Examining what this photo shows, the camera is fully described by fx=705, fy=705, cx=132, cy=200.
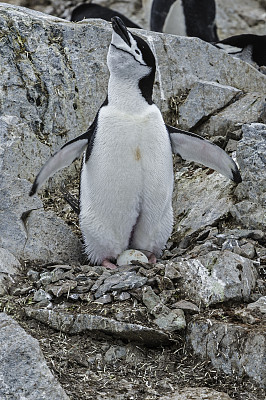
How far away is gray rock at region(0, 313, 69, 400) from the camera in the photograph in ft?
8.66

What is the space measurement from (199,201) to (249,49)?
3234mm

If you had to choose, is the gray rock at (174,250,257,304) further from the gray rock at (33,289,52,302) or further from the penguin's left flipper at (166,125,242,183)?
the penguin's left flipper at (166,125,242,183)

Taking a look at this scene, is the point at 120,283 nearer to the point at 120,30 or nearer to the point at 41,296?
the point at 41,296

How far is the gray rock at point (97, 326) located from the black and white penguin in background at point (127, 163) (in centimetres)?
95

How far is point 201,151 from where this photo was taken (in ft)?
14.2

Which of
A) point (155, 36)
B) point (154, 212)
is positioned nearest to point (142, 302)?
point (154, 212)

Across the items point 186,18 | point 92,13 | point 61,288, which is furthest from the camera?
point 186,18

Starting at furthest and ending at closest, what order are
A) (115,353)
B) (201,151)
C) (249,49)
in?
(249,49)
(201,151)
(115,353)

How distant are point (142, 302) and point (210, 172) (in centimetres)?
181

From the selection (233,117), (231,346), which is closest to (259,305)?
(231,346)

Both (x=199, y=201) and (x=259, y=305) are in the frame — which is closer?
(x=259, y=305)

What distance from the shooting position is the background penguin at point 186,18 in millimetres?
9711

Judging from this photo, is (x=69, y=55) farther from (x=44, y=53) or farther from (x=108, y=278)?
(x=108, y=278)

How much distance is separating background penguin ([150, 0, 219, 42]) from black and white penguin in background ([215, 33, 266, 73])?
93.3 inches
